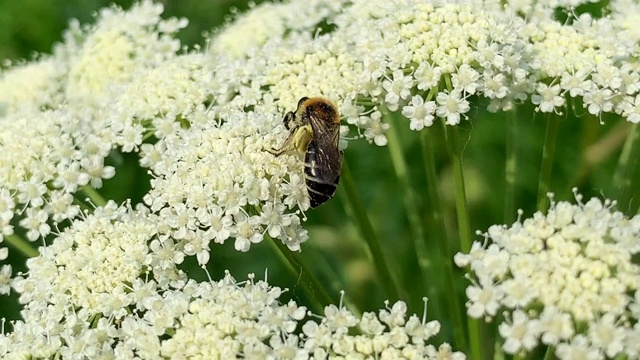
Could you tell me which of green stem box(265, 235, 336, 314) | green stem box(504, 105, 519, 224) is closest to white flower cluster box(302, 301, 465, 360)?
green stem box(265, 235, 336, 314)

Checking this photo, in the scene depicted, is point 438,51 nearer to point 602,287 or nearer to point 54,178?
point 602,287

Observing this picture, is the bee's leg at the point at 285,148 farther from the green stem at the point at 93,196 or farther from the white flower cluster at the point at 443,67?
the green stem at the point at 93,196

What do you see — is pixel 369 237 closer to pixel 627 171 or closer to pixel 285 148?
pixel 285 148

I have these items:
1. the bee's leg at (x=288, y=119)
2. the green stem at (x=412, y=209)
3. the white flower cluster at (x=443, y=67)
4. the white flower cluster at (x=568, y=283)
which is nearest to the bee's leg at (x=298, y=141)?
the bee's leg at (x=288, y=119)

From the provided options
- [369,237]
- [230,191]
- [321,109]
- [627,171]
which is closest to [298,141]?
[321,109]

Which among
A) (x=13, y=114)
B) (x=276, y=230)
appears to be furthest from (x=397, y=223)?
(x=13, y=114)

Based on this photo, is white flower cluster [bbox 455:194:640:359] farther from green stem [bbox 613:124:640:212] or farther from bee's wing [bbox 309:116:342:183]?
green stem [bbox 613:124:640:212]
